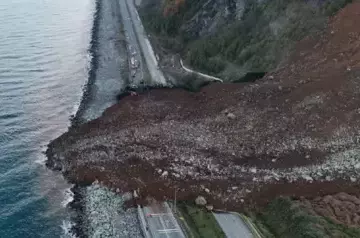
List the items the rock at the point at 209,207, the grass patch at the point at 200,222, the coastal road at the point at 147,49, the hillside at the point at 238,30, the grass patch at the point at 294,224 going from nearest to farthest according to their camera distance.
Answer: the grass patch at the point at 294,224 → the grass patch at the point at 200,222 → the rock at the point at 209,207 → the hillside at the point at 238,30 → the coastal road at the point at 147,49

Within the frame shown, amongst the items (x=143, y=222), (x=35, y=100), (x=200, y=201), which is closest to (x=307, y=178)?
(x=200, y=201)

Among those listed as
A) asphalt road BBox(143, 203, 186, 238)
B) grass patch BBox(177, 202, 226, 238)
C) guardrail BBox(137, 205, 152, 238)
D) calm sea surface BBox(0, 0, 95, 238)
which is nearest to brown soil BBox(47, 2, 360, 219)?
grass patch BBox(177, 202, 226, 238)

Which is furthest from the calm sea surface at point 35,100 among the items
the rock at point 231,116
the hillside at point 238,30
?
the rock at point 231,116

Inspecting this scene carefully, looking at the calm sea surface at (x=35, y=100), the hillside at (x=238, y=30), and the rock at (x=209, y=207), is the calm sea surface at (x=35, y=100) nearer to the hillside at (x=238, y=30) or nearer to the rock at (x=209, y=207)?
the rock at (x=209, y=207)

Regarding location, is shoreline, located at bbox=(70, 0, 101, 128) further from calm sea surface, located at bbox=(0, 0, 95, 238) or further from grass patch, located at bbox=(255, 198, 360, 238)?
grass patch, located at bbox=(255, 198, 360, 238)

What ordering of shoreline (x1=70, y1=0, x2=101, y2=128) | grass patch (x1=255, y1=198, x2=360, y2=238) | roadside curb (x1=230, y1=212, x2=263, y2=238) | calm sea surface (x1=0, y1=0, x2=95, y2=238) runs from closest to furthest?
1. grass patch (x1=255, y1=198, x2=360, y2=238)
2. roadside curb (x1=230, y1=212, x2=263, y2=238)
3. calm sea surface (x1=0, y1=0, x2=95, y2=238)
4. shoreline (x1=70, y1=0, x2=101, y2=128)

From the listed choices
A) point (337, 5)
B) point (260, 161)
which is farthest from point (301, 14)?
point (260, 161)

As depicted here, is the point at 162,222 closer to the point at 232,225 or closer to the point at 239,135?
the point at 232,225
